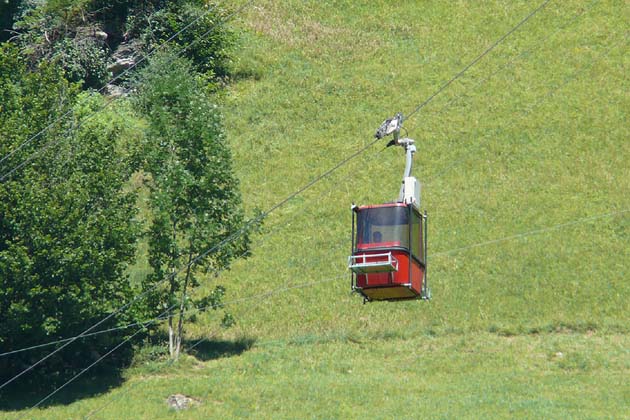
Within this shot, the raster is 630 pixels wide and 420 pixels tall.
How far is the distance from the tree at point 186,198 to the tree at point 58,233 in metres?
1.16

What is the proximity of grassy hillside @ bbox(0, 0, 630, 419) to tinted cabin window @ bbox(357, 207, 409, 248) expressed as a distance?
8486 millimetres

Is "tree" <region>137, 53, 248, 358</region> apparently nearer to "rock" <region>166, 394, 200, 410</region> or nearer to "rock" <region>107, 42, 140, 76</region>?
"rock" <region>166, 394, 200, 410</region>

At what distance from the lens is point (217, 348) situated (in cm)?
4109

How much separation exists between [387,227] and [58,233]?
14571mm

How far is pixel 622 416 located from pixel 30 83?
75.1 feet

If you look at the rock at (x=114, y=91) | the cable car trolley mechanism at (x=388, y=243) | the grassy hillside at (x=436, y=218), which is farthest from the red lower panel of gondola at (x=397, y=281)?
the rock at (x=114, y=91)

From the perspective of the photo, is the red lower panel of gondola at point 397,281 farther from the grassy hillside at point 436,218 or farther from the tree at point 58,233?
the tree at point 58,233

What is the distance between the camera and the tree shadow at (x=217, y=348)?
40.4 metres

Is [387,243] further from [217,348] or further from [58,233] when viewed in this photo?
[217,348]

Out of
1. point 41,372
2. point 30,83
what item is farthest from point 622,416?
point 30,83

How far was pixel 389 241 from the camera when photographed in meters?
26.1

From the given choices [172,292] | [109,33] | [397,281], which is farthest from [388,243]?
[109,33]

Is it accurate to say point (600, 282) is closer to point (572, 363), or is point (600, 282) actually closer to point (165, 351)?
point (572, 363)

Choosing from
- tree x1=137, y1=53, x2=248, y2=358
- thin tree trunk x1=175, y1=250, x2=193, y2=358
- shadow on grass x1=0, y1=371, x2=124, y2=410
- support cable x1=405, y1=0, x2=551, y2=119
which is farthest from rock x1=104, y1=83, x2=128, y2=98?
shadow on grass x1=0, y1=371, x2=124, y2=410
